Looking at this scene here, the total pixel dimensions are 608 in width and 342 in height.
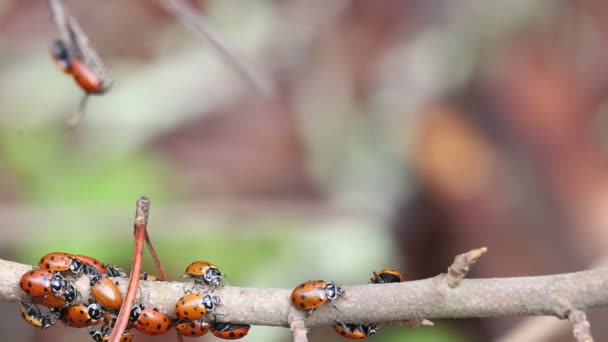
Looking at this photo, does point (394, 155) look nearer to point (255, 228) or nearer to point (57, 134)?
point (255, 228)

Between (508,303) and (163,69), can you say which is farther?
(163,69)

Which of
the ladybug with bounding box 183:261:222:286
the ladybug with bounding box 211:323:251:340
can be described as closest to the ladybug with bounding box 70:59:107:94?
the ladybug with bounding box 183:261:222:286

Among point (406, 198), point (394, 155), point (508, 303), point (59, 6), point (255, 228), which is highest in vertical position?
point (394, 155)

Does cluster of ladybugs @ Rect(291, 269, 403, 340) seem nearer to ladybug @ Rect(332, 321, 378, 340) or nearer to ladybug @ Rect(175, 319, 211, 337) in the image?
ladybug @ Rect(332, 321, 378, 340)

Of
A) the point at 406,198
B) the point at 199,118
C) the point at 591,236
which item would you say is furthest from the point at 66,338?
the point at 591,236

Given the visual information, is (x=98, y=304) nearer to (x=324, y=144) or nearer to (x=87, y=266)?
(x=87, y=266)

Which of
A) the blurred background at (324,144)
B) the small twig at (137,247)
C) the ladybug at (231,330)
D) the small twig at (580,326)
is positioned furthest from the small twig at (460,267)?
the blurred background at (324,144)

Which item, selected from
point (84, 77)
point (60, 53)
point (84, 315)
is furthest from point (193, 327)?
point (60, 53)
